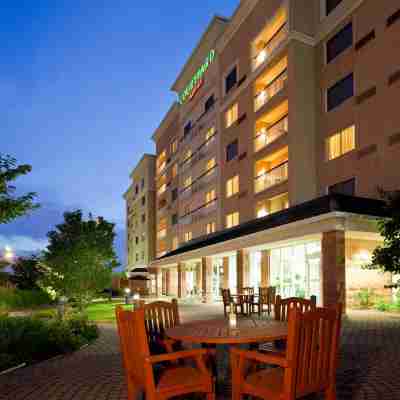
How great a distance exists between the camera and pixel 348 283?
57.3 feet

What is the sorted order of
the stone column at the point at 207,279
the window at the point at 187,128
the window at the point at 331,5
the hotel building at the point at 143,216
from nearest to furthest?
the window at the point at 331,5 < the stone column at the point at 207,279 < the window at the point at 187,128 < the hotel building at the point at 143,216

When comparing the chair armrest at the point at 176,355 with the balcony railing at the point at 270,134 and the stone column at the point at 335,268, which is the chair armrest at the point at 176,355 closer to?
the stone column at the point at 335,268

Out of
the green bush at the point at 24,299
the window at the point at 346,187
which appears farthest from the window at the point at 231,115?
the green bush at the point at 24,299

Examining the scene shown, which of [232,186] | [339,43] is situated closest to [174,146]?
[232,186]

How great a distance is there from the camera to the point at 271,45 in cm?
2608

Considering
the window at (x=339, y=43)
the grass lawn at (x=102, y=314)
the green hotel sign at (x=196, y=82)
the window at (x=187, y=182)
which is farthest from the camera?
the window at (x=187, y=182)

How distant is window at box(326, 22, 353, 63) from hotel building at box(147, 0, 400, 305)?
6 centimetres

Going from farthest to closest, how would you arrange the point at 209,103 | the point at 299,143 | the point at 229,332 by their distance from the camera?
the point at 209,103 < the point at 299,143 < the point at 229,332

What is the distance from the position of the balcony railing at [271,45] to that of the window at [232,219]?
10.2 m

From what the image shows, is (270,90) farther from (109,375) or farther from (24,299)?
(109,375)

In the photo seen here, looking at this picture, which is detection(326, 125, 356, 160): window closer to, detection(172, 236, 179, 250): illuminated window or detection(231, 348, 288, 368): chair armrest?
detection(231, 348, 288, 368): chair armrest

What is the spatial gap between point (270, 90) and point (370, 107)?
781cm

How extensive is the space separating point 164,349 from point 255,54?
82.2 ft

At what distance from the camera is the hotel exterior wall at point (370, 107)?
1825 cm
